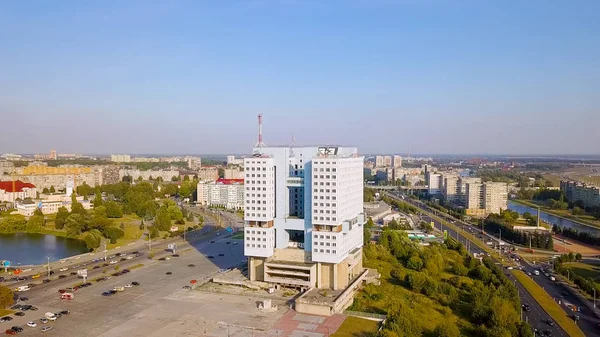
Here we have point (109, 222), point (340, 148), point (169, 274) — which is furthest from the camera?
point (109, 222)

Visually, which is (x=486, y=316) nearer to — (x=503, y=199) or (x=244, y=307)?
(x=244, y=307)

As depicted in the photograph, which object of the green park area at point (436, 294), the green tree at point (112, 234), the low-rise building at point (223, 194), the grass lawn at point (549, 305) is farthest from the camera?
the low-rise building at point (223, 194)

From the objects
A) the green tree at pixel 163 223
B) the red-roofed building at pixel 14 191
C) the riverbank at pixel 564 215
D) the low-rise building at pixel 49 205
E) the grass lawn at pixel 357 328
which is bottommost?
the riverbank at pixel 564 215

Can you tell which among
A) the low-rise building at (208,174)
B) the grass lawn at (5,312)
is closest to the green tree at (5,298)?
the grass lawn at (5,312)

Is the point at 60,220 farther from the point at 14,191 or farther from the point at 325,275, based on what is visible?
the point at 325,275

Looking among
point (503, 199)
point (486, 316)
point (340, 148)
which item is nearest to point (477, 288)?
point (486, 316)

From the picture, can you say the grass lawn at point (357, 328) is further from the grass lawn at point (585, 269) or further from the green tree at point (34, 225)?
the green tree at point (34, 225)
